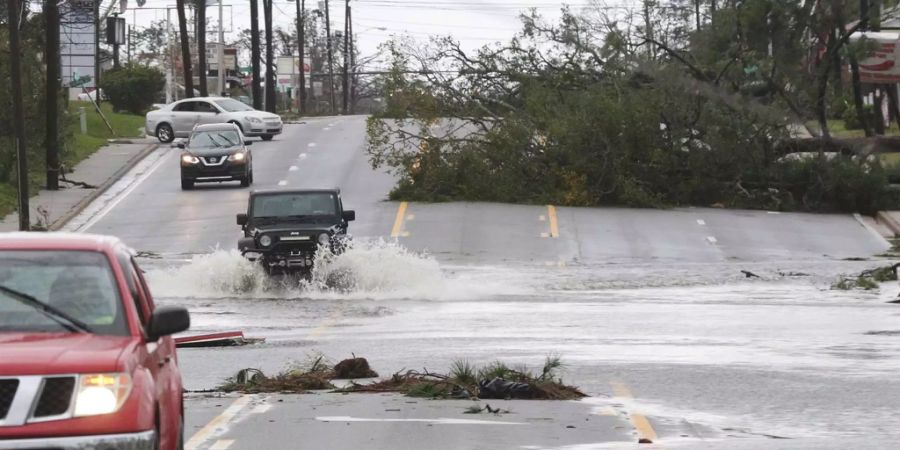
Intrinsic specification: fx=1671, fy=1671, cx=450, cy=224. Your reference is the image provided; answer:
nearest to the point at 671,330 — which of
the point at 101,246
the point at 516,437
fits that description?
the point at 516,437

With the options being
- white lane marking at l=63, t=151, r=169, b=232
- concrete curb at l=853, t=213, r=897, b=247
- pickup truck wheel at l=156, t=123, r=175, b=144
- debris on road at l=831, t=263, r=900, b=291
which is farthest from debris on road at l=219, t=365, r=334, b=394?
pickup truck wheel at l=156, t=123, r=175, b=144

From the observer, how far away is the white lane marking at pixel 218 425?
10820 mm

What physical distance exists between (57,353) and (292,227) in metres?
19.5

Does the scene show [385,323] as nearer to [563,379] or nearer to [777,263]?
[563,379]

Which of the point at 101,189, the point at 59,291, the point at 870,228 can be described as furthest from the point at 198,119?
the point at 59,291

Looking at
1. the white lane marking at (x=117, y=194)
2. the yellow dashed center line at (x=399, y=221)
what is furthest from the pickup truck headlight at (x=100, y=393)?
the white lane marking at (x=117, y=194)

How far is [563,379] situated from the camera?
15.0m

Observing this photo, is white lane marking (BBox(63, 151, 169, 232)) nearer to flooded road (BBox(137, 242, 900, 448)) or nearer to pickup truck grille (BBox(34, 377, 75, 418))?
flooded road (BBox(137, 242, 900, 448))

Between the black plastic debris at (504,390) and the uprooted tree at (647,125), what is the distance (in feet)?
95.5

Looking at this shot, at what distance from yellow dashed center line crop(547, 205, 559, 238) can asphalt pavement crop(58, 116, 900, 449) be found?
5.0 inches

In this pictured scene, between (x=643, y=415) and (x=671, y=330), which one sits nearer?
(x=643, y=415)

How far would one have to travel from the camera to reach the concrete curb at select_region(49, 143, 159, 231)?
40.3m

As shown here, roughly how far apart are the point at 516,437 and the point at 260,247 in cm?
1557

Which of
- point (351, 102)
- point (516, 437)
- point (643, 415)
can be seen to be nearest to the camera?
point (516, 437)
